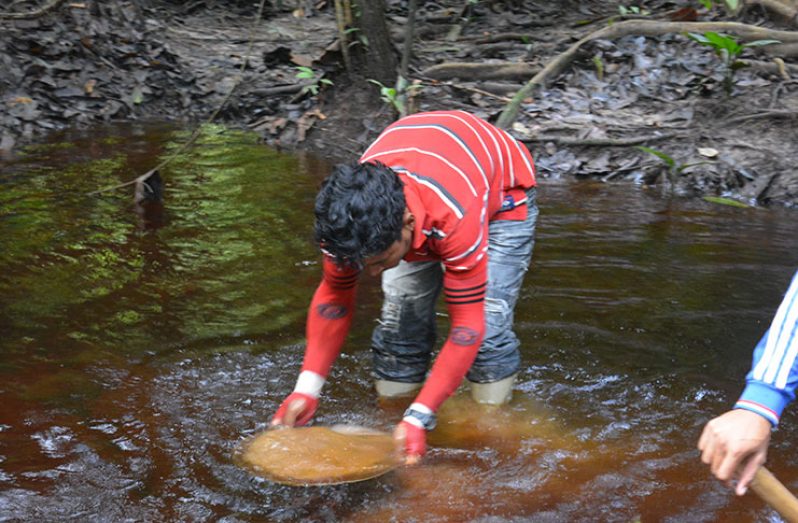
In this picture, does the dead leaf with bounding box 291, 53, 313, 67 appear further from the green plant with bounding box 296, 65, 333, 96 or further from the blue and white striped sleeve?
the blue and white striped sleeve

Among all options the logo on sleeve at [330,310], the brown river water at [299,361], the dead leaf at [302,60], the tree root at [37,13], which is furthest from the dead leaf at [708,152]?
the tree root at [37,13]

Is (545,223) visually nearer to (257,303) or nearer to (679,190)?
(679,190)

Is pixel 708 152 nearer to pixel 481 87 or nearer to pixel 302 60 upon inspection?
pixel 481 87

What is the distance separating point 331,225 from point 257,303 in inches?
94.2

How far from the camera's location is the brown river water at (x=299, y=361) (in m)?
3.04

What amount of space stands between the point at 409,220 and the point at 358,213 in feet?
0.72

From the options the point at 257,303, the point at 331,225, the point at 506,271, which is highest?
the point at 331,225

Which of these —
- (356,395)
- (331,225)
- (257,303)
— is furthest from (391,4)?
(331,225)

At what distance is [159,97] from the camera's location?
9586 mm

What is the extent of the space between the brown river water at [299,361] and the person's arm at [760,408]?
1.29 metres

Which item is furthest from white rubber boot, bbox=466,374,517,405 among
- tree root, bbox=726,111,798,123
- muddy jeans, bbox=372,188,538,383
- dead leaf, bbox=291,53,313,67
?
dead leaf, bbox=291,53,313,67

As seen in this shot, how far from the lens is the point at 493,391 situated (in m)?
3.51

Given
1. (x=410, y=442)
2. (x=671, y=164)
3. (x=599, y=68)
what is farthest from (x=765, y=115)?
(x=410, y=442)

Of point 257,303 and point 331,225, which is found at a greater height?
point 331,225
